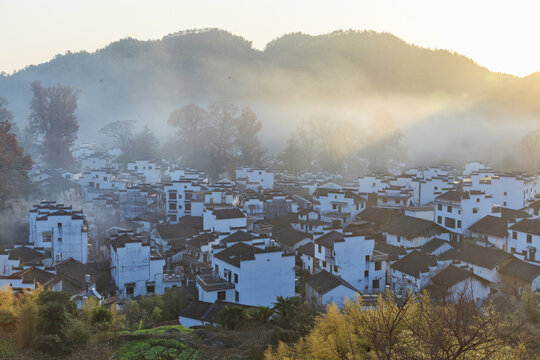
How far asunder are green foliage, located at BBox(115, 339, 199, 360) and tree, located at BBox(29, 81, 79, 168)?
44.3m

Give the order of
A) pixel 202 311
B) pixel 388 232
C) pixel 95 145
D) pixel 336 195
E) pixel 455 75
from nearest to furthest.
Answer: pixel 202 311 < pixel 388 232 < pixel 336 195 < pixel 95 145 < pixel 455 75

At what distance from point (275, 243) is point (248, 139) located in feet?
104

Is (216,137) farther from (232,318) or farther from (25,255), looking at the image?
(232,318)

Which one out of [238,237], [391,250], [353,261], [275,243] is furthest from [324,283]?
[391,250]

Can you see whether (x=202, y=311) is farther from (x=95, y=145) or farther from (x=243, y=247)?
(x=95, y=145)

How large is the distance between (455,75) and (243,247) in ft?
296

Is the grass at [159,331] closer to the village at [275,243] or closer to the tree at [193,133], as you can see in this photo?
the village at [275,243]

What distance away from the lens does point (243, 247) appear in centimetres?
2292

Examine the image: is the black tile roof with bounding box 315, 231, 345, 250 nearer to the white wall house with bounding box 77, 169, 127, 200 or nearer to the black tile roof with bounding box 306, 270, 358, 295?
the black tile roof with bounding box 306, 270, 358, 295

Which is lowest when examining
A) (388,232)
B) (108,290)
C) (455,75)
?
(108,290)

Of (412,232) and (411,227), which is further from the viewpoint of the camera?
(411,227)

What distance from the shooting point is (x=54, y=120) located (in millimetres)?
51125

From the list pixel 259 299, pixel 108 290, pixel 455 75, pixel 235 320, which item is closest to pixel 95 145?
pixel 108 290

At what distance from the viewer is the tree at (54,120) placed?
50.8m
